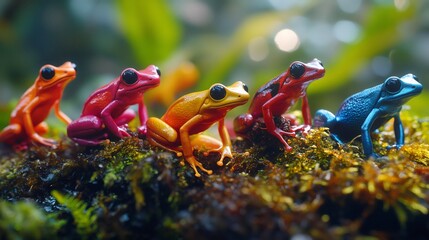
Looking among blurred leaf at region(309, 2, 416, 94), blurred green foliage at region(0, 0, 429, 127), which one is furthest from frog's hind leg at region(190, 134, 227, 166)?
blurred leaf at region(309, 2, 416, 94)

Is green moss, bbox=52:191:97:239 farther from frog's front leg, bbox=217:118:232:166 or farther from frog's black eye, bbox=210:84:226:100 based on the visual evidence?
frog's black eye, bbox=210:84:226:100

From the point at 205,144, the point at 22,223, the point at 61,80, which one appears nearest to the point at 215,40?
the point at 61,80

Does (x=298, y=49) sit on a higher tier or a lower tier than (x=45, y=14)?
lower

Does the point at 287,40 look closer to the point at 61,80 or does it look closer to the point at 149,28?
the point at 149,28

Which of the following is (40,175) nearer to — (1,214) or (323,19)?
(1,214)

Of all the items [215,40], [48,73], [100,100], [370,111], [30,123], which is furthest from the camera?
[215,40]

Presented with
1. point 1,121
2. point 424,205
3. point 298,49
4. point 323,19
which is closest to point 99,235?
point 424,205

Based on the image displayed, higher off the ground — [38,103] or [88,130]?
[38,103]
